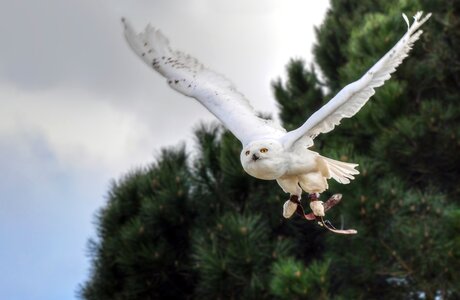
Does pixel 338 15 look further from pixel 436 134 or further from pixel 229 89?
pixel 229 89

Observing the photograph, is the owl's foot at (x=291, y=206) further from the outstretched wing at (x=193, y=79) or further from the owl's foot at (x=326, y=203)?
the outstretched wing at (x=193, y=79)

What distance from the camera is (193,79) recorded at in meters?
2.80

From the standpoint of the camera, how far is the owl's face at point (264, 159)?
6.55 feet

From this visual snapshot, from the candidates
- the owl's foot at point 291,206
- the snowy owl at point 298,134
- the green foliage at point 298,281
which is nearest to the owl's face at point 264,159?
the snowy owl at point 298,134

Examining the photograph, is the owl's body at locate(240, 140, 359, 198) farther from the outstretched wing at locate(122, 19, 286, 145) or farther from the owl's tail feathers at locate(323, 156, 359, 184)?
the outstretched wing at locate(122, 19, 286, 145)

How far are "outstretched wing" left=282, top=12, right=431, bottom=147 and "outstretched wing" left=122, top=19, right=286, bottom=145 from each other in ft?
1.12

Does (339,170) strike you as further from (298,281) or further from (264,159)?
(298,281)

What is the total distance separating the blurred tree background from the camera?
202 inches

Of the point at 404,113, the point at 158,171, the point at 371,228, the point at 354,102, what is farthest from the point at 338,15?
the point at 354,102

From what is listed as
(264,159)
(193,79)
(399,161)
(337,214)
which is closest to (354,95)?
(264,159)

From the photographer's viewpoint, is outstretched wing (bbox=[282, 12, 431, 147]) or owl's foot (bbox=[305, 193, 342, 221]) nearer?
outstretched wing (bbox=[282, 12, 431, 147])

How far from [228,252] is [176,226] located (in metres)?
0.79

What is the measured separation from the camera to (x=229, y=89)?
9.02 feet

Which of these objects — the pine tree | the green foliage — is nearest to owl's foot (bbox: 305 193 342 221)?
the green foliage
